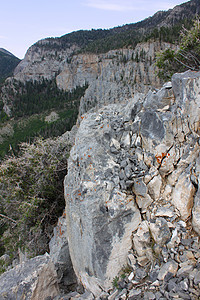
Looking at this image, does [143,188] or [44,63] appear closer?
[143,188]

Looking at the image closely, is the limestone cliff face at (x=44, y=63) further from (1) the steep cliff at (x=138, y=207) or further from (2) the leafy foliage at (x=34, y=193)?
(1) the steep cliff at (x=138, y=207)

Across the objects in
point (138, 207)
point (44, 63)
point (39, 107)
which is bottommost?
point (138, 207)

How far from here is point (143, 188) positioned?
4.27 meters

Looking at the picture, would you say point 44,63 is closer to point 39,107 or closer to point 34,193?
point 39,107

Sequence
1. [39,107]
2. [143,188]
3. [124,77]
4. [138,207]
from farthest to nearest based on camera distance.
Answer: [39,107]
[124,77]
[138,207]
[143,188]

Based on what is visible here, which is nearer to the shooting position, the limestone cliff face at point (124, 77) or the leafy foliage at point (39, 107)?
the limestone cliff face at point (124, 77)

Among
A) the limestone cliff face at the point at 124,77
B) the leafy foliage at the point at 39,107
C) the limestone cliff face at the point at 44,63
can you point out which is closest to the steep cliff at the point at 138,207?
the limestone cliff face at the point at 124,77

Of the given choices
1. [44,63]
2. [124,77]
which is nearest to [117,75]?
[124,77]

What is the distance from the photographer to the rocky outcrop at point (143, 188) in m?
4.01

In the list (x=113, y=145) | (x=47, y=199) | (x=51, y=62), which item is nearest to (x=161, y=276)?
(x=113, y=145)

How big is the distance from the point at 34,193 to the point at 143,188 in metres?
4.66

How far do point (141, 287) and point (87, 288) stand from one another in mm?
1416

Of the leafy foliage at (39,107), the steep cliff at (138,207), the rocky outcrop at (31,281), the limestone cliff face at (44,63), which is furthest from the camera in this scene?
the limestone cliff face at (44,63)

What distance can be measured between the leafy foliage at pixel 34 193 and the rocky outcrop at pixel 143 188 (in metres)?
2.91
